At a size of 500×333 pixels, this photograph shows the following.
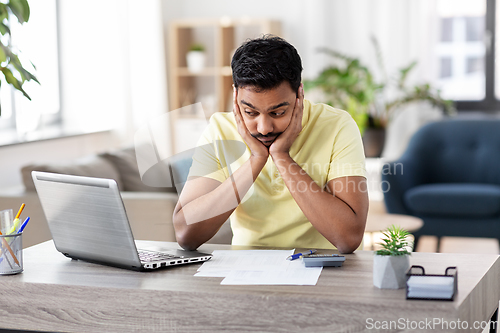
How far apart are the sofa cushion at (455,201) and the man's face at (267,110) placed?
88.3 inches

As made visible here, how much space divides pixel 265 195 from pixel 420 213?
2247 millimetres

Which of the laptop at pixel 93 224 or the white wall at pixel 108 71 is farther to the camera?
the white wall at pixel 108 71

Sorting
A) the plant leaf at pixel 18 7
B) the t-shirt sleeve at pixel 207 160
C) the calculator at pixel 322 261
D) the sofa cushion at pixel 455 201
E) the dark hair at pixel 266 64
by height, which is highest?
the plant leaf at pixel 18 7

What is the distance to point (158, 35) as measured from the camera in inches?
196

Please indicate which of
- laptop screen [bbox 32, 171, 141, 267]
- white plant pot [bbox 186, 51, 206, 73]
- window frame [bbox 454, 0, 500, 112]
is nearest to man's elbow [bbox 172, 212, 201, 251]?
laptop screen [bbox 32, 171, 141, 267]

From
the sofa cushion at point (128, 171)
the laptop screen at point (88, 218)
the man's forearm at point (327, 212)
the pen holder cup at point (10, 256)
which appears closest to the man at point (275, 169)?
the man's forearm at point (327, 212)

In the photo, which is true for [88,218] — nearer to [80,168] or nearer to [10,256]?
[10,256]

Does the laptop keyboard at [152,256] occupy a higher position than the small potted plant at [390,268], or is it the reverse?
the small potted plant at [390,268]

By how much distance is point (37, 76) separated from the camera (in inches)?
157

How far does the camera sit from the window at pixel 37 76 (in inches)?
150

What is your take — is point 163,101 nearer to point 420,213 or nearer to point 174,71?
point 174,71

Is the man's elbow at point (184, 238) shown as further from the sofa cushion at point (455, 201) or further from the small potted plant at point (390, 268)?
the sofa cushion at point (455, 201)

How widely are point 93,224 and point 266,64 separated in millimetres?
571

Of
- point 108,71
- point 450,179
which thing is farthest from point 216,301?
point 108,71
